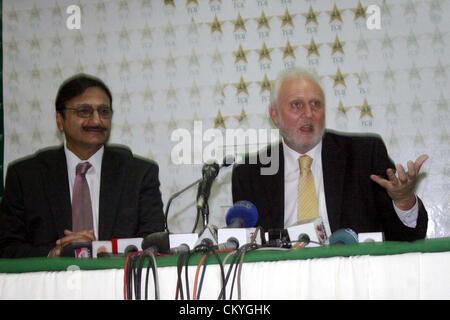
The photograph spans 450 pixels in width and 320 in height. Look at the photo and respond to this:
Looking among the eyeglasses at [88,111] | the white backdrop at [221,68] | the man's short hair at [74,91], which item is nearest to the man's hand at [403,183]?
the white backdrop at [221,68]

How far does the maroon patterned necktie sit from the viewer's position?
257 centimetres

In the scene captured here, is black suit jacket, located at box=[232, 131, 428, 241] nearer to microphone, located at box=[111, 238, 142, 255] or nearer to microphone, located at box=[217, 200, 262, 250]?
microphone, located at box=[217, 200, 262, 250]

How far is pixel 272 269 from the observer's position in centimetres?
123

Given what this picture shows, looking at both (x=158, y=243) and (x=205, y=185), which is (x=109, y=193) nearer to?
(x=205, y=185)

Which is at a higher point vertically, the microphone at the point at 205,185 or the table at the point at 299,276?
the microphone at the point at 205,185

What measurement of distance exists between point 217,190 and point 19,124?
142 centimetres

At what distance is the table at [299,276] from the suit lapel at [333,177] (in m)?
1.12

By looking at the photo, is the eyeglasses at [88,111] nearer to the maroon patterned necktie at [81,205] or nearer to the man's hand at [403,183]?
the maroon patterned necktie at [81,205]

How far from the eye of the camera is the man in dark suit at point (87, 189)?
2.51m

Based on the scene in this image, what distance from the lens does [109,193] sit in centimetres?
261

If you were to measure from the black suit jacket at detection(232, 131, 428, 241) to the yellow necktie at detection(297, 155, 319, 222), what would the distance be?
6cm

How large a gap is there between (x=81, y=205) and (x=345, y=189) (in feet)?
A: 4.29

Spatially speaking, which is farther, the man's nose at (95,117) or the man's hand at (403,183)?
Result: the man's nose at (95,117)
